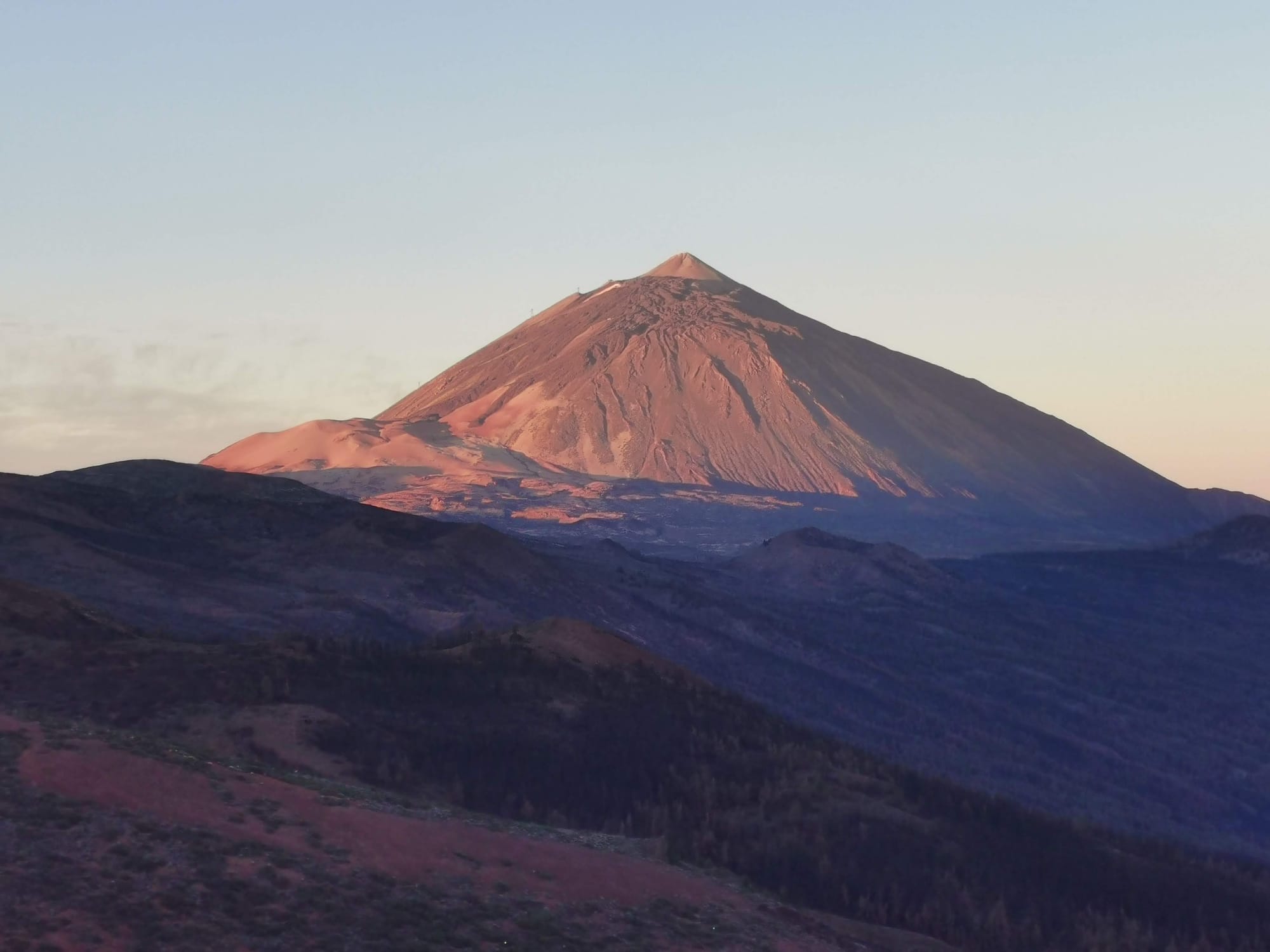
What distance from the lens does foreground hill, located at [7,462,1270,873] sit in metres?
58.4

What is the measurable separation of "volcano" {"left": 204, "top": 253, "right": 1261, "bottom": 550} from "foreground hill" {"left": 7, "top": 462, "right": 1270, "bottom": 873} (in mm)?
39625

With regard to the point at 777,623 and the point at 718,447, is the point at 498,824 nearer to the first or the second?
the point at 777,623

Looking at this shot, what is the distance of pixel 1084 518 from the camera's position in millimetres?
172625

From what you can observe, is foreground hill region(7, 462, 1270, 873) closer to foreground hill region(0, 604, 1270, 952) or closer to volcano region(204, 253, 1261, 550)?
foreground hill region(0, 604, 1270, 952)

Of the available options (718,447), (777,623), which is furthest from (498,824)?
(718,447)

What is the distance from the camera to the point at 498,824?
78.1 feet

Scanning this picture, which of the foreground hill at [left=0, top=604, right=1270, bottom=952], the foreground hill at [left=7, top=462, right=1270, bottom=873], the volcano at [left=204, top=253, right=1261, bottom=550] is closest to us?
the foreground hill at [left=0, top=604, right=1270, bottom=952]

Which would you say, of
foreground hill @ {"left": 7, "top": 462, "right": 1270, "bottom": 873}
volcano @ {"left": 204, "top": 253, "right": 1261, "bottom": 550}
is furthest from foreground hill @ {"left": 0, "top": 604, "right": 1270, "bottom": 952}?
volcano @ {"left": 204, "top": 253, "right": 1261, "bottom": 550}

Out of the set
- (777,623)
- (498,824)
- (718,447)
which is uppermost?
(718,447)

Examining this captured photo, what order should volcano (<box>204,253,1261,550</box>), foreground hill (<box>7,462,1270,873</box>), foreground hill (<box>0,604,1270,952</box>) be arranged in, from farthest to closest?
volcano (<box>204,253,1261,550</box>) → foreground hill (<box>7,462,1270,873</box>) → foreground hill (<box>0,604,1270,952</box>)

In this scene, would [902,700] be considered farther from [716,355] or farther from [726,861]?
[716,355]

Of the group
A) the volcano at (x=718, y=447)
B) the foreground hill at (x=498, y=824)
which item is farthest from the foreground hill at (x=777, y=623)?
the volcano at (x=718, y=447)

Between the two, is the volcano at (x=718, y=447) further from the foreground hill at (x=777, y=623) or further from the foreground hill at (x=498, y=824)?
the foreground hill at (x=498, y=824)

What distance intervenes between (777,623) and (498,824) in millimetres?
60107
